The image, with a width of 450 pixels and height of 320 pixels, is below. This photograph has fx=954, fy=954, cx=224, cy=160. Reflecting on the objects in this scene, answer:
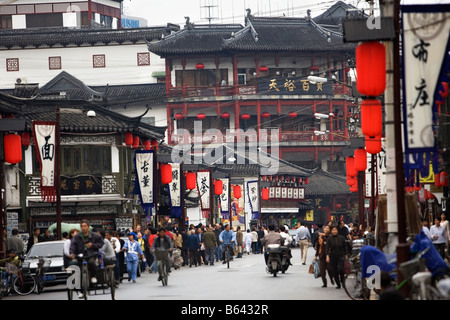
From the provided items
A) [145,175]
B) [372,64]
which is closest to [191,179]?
[145,175]

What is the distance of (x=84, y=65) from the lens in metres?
94.1

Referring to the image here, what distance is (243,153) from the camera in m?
86.1

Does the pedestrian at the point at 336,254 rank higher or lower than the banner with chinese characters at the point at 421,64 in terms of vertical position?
lower

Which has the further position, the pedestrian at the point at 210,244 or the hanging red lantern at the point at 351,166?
the hanging red lantern at the point at 351,166

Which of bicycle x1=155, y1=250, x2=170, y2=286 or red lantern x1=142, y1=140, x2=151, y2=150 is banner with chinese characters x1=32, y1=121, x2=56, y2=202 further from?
red lantern x1=142, y1=140, x2=151, y2=150

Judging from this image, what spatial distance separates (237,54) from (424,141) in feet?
252

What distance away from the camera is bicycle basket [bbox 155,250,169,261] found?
27.5 metres

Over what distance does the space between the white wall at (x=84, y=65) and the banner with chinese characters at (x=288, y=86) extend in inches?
455

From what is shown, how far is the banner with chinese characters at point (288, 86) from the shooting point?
91688 mm

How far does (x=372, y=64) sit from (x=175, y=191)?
35.5 m

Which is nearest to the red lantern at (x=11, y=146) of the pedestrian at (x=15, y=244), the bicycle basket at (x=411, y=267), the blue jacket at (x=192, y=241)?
the pedestrian at (x=15, y=244)

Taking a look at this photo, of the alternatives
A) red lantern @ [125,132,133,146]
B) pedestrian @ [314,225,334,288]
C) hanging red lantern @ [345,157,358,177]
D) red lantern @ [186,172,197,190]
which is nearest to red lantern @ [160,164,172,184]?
red lantern @ [125,132,133,146]

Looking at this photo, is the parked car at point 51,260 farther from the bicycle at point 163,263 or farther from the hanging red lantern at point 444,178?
the hanging red lantern at point 444,178

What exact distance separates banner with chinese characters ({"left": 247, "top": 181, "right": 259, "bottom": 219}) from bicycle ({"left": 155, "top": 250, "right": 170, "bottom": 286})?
4161 centimetres
